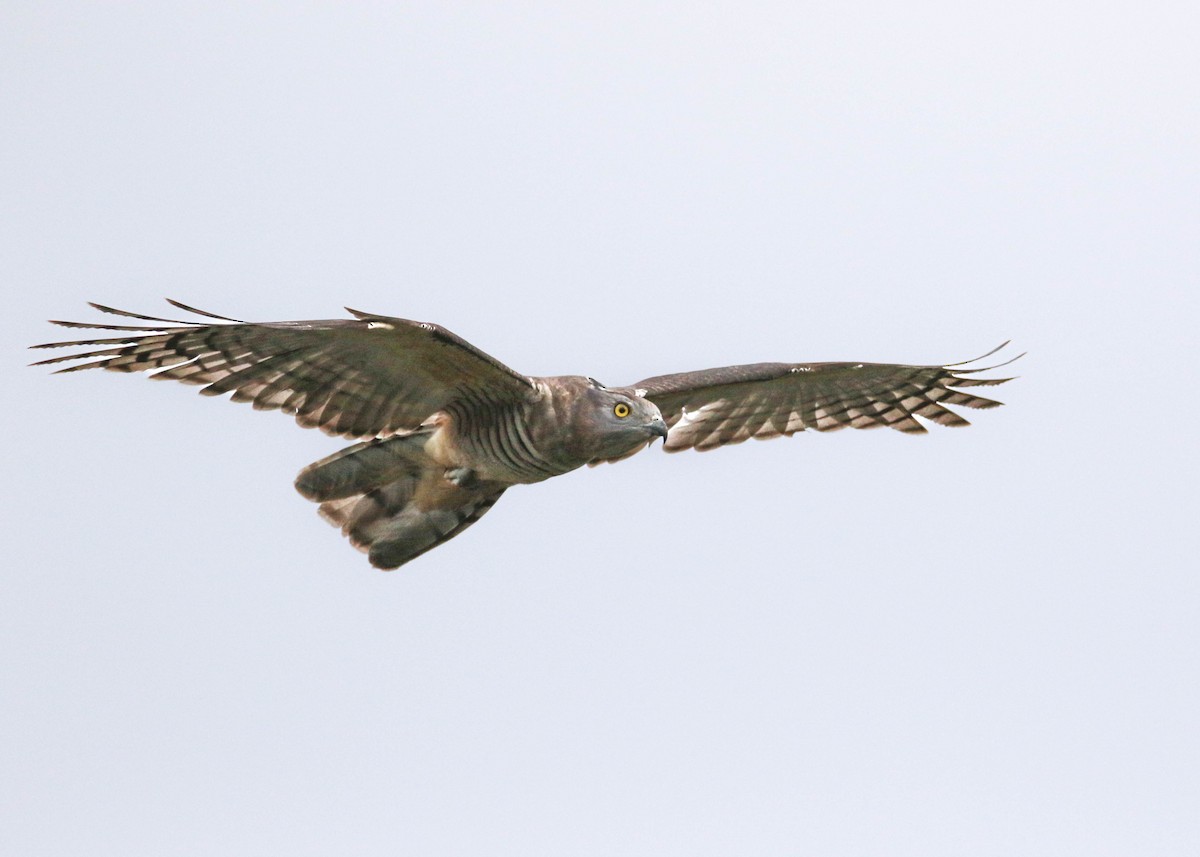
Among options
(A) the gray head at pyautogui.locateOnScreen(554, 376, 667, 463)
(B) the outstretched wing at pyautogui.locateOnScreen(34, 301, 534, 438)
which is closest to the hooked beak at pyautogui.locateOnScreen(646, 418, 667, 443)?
(A) the gray head at pyautogui.locateOnScreen(554, 376, 667, 463)

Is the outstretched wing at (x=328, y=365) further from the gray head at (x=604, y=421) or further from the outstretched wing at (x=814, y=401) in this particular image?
the outstretched wing at (x=814, y=401)

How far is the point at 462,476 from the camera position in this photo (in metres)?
11.4

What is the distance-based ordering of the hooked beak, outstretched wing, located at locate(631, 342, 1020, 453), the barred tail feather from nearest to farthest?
the hooked beak < the barred tail feather < outstretched wing, located at locate(631, 342, 1020, 453)

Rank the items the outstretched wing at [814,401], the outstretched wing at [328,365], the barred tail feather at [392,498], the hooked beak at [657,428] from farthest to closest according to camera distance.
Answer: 1. the outstretched wing at [814,401]
2. the barred tail feather at [392,498]
3. the hooked beak at [657,428]
4. the outstretched wing at [328,365]

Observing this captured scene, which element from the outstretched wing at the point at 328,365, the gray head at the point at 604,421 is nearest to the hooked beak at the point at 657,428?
the gray head at the point at 604,421

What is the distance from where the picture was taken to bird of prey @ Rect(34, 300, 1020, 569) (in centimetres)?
1002

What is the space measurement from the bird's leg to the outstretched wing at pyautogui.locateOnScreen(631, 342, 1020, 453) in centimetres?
166

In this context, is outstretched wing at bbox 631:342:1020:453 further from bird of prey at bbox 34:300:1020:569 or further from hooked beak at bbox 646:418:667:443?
hooked beak at bbox 646:418:667:443

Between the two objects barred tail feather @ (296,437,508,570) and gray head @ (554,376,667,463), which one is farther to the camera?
barred tail feather @ (296,437,508,570)

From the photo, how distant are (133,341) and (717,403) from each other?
15.4 feet

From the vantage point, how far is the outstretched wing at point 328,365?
9.84m

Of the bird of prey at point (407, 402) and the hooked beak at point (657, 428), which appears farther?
the hooked beak at point (657, 428)

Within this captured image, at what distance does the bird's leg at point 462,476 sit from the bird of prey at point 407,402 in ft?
0.03

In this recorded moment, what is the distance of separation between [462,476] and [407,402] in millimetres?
692
